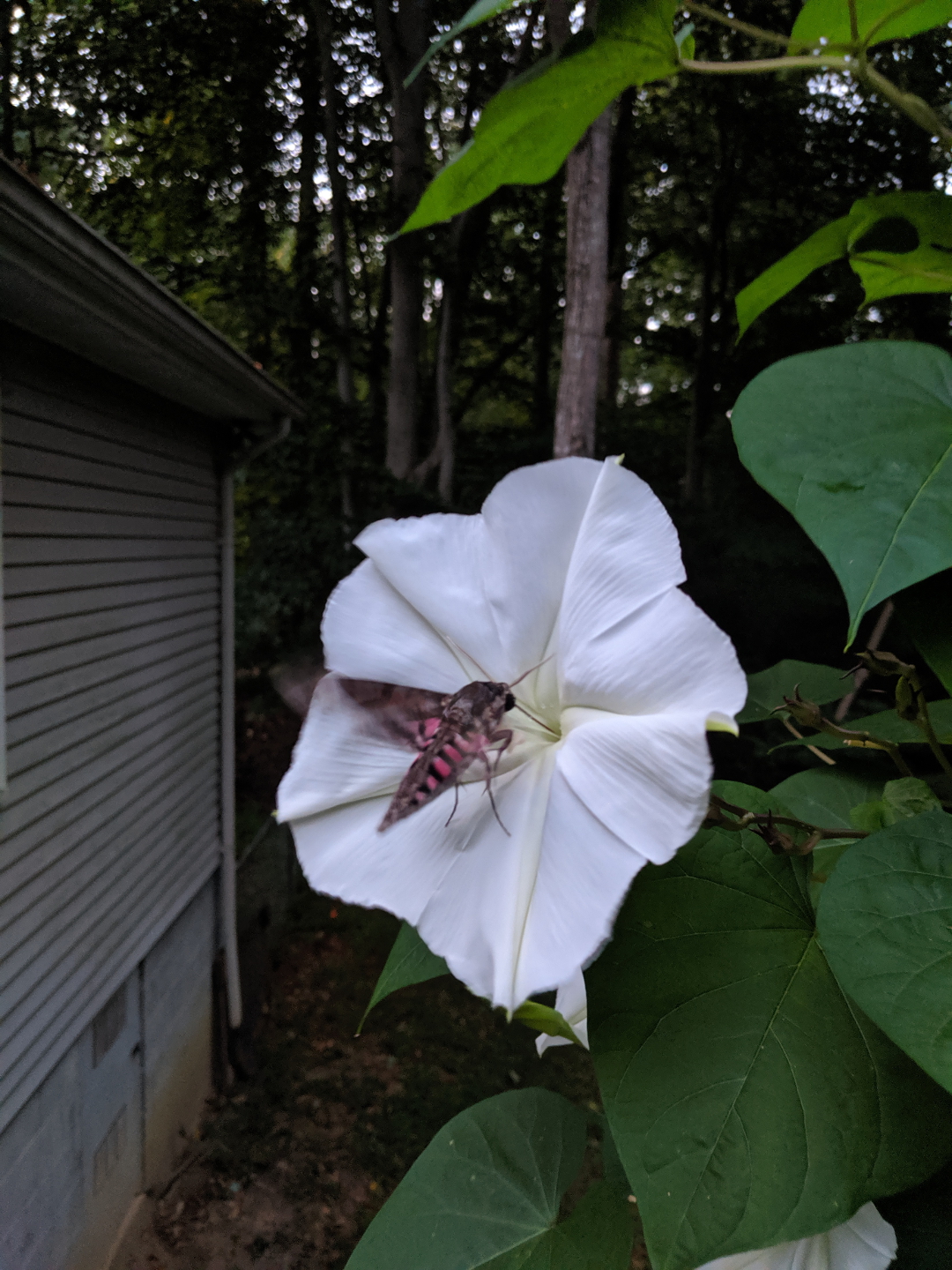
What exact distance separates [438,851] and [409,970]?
0.48ft

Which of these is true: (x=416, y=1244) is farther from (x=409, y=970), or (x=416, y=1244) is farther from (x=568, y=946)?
(x=568, y=946)

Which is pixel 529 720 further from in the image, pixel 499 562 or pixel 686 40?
pixel 686 40

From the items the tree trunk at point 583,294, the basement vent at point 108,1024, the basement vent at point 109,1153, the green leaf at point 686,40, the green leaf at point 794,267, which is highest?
the tree trunk at point 583,294

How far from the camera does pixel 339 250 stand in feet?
24.2

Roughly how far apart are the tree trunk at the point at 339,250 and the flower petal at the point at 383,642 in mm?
6728

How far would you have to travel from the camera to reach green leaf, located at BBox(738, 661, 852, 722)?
2.53 feet

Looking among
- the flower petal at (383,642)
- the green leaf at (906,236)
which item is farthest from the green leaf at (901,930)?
the green leaf at (906,236)

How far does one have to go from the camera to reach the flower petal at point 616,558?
39 cm

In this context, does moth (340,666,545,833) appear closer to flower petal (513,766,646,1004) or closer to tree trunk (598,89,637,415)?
flower petal (513,766,646,1004)

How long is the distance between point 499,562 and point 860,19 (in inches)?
18.7

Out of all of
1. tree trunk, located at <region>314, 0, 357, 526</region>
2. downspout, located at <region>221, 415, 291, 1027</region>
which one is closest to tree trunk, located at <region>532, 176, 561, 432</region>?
tree trunk, located at <region>314, 0, 357, 526</region>

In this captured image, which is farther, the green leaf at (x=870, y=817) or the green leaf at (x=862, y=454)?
the green leaf at (x=870, y=817)

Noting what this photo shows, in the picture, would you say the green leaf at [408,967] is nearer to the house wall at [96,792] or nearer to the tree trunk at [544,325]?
the house wall at [96,792]

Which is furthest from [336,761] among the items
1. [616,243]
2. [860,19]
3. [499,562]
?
[616,243]
